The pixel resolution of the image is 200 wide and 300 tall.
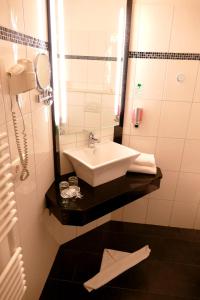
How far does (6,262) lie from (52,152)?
0.84 meters

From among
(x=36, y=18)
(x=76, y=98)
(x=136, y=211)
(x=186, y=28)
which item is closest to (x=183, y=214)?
(x=136, y=211)

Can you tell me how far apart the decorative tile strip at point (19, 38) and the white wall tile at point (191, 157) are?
148 cm

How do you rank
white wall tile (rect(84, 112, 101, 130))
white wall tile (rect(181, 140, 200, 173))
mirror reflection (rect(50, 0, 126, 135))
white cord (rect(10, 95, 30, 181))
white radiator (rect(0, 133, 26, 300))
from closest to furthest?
white radiator (rect(0, 133, 26, 300)) < white cord (rect(10, 95, 30, 181)) < mirror reflection (rect(50, 0, 126, 135)) < white wall tile (rect(84, 112, 101, 130)) < white wall tile (rect(181, 140, 200, 173))

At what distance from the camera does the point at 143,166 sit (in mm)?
1870

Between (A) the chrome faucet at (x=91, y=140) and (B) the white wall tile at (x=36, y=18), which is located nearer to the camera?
(B) the white wall tile at (x=36, y=18)

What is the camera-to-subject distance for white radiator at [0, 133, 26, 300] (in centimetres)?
89

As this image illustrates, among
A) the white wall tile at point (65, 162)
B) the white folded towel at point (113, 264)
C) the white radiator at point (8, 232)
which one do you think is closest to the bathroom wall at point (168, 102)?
the white folded towel at point (113, 264)

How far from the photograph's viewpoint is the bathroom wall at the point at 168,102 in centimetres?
167

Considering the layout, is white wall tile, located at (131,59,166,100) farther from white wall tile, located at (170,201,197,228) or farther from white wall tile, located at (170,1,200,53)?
white wall tile, located at (170,201,197,228)

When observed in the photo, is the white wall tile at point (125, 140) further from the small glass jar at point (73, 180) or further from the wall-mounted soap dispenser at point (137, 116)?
the small glass jar at point (73, 180)

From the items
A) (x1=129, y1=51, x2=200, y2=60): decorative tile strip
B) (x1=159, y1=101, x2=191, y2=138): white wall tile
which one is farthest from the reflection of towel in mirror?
(x1=129, y1=51, x2=200, y2=60): decorative tile strip

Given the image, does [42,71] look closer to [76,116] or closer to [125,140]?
[76,116]

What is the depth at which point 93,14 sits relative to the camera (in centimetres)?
164

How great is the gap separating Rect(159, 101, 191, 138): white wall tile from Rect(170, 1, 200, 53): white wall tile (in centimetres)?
44
